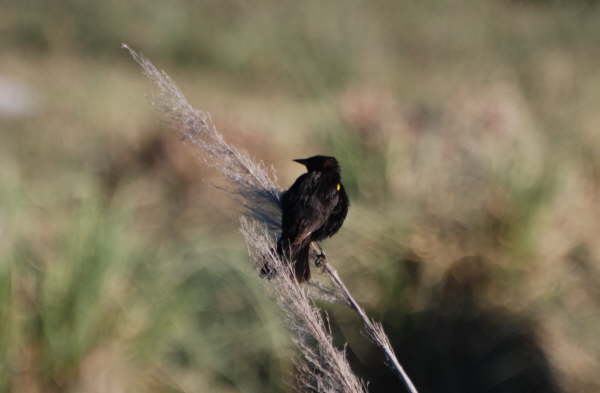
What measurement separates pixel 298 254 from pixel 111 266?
90cm

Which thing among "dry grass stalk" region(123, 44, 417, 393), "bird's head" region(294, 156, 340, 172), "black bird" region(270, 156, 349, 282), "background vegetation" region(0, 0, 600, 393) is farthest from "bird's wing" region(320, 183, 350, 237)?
"background vegetation" region(0, 0, 600, 393)

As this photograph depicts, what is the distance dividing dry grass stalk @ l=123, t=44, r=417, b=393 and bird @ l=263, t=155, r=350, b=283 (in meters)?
0.05

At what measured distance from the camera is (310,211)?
92.4 inches

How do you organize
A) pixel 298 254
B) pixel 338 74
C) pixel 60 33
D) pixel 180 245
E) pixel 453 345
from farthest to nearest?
1. pixel 60 33
2. pixel 338 74
3. pixel 180 245
4. pixel 453 345
5. pixel 298 254

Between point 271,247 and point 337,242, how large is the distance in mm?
1989

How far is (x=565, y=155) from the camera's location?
4.12 m

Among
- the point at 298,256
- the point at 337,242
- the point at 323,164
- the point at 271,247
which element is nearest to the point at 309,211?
the point at 298,256

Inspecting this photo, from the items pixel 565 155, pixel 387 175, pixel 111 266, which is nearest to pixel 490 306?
pixel 387 175

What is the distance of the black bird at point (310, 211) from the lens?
226cm

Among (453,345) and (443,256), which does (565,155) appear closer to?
(443,256)

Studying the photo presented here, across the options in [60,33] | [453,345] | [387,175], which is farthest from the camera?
[60,33]

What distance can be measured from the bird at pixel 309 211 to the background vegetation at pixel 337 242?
67 centimetres

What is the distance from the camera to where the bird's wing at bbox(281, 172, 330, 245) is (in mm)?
2268

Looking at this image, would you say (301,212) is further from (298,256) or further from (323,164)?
(323,164)
